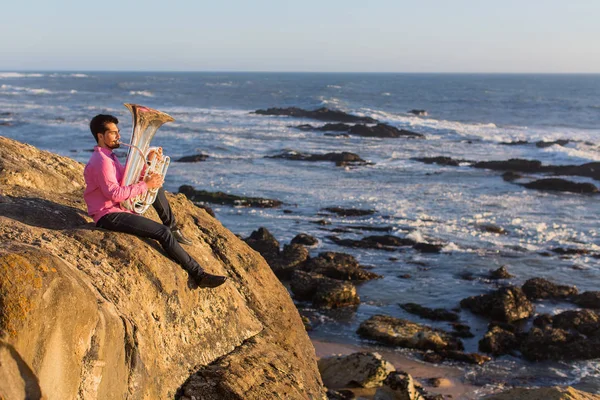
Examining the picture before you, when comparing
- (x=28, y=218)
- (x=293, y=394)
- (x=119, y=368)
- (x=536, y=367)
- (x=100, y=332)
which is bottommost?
(x=536, y=367)

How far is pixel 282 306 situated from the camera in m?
7.56

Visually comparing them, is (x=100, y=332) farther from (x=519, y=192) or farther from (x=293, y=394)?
(x=519, y=192)

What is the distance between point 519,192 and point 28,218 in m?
28.4

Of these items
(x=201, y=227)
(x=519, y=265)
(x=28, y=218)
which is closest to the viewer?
(x=28, y=218)

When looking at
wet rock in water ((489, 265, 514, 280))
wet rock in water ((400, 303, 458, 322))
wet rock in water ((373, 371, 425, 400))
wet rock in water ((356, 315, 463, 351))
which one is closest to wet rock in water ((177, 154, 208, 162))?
wet rock in water ((489, 265, 514, 280))

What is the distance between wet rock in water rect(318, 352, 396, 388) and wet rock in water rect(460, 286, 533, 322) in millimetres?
5426

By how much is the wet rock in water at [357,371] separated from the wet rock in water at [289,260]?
7047mm

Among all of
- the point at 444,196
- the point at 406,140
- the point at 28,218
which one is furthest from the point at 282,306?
the point at 406,140

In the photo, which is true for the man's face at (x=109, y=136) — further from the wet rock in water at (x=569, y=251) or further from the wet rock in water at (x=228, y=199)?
the wet rock in water at (x=228, y=199)

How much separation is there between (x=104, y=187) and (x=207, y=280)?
3.96 ft

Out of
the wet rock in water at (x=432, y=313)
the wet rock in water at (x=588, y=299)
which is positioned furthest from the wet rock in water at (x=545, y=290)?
the wet rock in water at (x=432, y=313)

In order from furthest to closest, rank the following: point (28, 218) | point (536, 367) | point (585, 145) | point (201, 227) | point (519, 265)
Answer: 1. point (585, 145)
2. point (519, 265)
3. point (536, 367)
4. point (201, 227)
5. point (28, 218)

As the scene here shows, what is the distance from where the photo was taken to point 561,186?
32.6 meters

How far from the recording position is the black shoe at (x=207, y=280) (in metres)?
6.21
